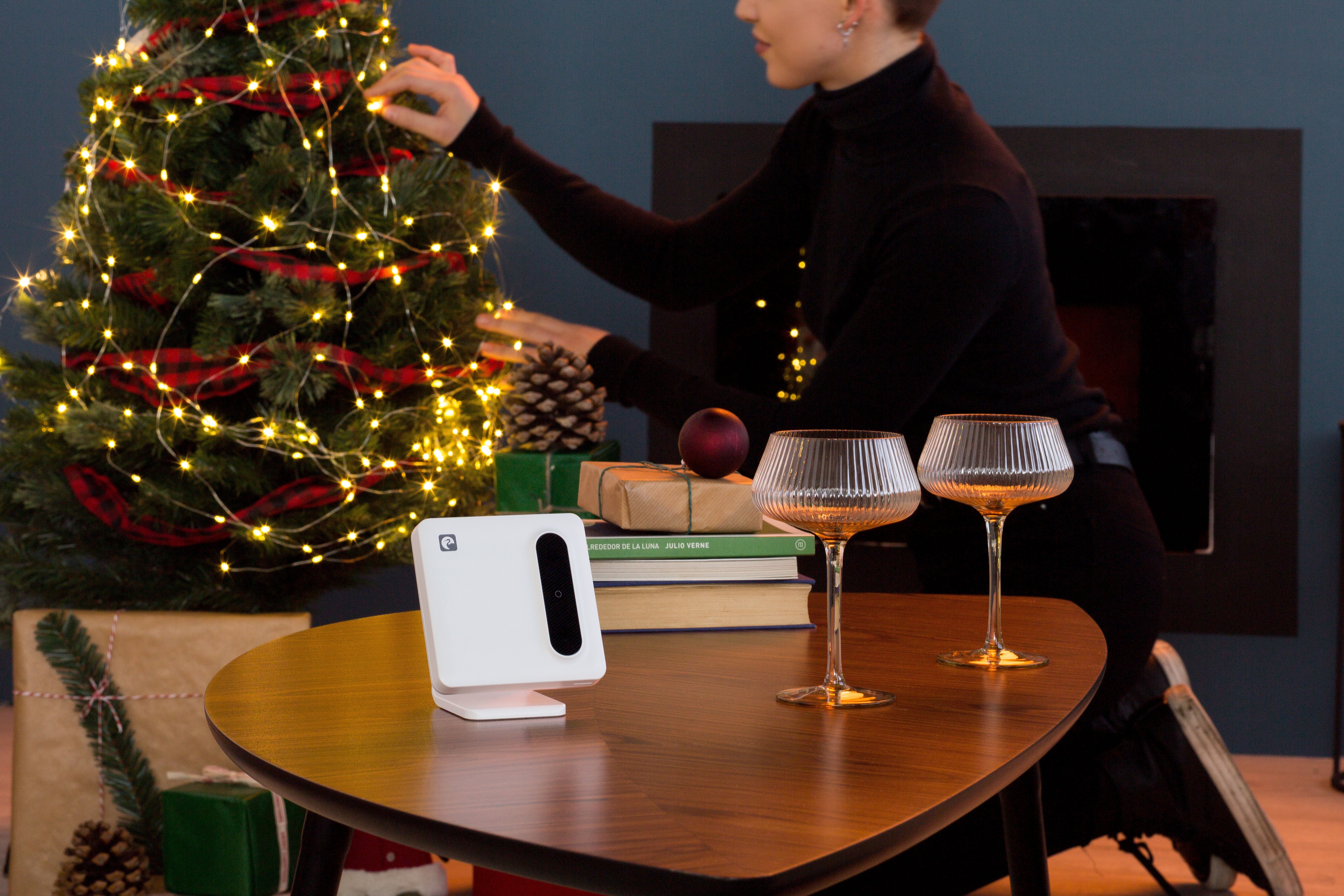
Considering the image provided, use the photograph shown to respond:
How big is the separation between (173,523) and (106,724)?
321 millimetres

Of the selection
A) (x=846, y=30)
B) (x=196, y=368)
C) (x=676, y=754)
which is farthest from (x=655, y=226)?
(x=676, y=754)

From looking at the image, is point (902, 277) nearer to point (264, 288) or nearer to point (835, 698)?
point (835, 698)

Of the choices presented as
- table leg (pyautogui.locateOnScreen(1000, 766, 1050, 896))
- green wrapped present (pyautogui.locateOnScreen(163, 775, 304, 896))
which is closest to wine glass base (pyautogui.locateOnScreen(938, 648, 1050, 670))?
table leg (pyautogui.locateOnScreen(1000, 766, 1050, 896))

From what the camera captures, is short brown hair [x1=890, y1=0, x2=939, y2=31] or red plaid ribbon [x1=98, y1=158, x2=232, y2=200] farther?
red plaid ribbon [x1=98, y1=158, x2=232, y2=200]

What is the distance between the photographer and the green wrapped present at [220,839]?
1.72 meters

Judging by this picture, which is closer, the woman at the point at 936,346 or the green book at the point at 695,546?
the green book at the point at 695,546

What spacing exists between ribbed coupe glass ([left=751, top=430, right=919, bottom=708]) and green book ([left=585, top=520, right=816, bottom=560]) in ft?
0.57

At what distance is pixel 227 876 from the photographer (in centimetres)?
175

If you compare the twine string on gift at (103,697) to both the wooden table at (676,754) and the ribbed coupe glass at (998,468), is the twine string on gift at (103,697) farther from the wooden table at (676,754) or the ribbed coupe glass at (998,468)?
the ribbed coupe glass at (998,468)

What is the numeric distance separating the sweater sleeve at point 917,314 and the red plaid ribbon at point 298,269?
2.20ft

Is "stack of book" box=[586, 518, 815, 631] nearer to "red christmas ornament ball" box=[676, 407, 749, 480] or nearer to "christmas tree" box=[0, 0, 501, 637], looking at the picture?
"red christmas ornament ball" box=[676, 407, 749, 480]

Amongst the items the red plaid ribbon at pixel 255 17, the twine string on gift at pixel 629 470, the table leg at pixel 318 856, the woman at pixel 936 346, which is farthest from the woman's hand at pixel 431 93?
the table leg at pixel 318 856

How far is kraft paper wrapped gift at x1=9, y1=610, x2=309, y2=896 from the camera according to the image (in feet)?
5.74

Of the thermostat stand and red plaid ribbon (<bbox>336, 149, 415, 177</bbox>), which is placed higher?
red plaid ribbon (<bbox>336, 149, 415, 177</bbox>)
